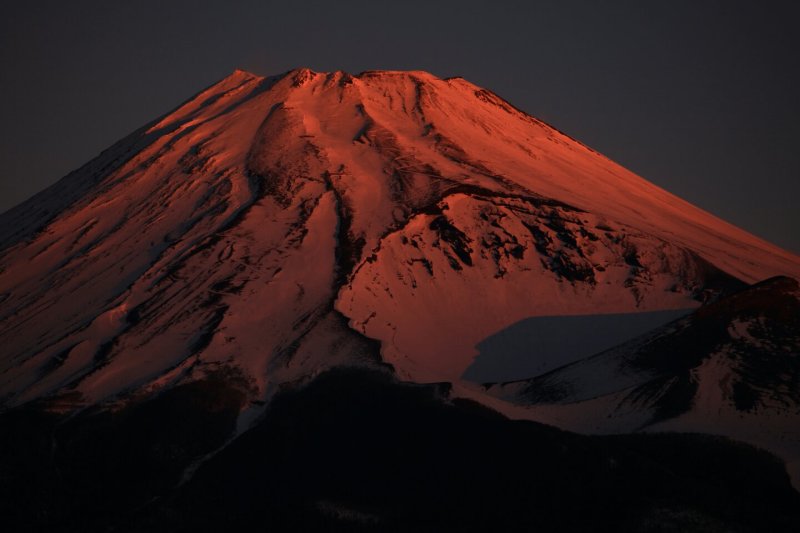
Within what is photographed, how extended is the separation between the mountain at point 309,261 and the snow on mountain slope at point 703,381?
0.51m

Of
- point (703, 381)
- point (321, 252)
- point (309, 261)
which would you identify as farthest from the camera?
point (321, 252)

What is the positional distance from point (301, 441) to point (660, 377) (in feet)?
58.5

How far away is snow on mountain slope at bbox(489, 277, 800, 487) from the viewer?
128 ft

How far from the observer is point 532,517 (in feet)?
110

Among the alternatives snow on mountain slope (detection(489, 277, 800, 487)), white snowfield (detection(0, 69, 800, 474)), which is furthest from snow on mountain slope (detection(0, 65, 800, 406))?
snow on mountain slope (detection(489, 277, 800, 487))

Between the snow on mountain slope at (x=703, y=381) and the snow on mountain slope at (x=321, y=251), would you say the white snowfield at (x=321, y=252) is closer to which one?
the snow on mountain slope at (x=321, y=251)

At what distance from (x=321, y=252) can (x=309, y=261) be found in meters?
1.34

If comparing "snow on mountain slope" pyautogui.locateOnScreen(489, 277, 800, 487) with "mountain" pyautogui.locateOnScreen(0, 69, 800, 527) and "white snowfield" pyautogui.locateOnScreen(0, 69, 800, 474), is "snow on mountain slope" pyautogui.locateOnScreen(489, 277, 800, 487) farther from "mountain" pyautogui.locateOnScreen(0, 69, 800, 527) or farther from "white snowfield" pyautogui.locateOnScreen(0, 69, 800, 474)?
"white snowfield" pyautogui.locateOnScreen(0, 69, 800, 474)

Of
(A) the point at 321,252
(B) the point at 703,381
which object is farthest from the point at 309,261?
(B) the point at 703,381

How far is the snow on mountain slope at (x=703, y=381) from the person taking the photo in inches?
1531

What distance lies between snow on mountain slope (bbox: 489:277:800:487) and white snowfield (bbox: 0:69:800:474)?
17.2ft

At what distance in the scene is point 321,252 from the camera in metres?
57.9

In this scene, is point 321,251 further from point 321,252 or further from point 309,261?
point 309,261

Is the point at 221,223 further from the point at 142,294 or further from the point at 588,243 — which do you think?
the point at 588,243
